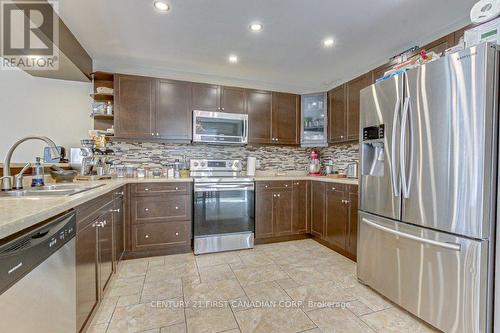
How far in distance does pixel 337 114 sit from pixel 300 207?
1.47m

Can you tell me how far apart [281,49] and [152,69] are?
1843 mm

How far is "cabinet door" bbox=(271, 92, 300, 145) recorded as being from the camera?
375cm

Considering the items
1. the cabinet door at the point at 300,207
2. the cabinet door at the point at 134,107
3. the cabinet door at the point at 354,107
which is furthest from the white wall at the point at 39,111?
the cabinet door at the point at 354,107

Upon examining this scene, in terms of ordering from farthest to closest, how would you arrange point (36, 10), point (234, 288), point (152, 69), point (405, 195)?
1. point (152, 69)
2. point (234, 288)
3. point (36, 10)
4. point (405, 195)

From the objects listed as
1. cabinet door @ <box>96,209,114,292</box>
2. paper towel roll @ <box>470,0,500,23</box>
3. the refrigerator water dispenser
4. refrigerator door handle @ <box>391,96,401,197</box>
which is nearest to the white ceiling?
paper towel roll @ <box>470,0,500,23</box>

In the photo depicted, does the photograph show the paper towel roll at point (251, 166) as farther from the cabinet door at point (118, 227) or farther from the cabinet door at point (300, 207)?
the cabinet door at point (118, 227)

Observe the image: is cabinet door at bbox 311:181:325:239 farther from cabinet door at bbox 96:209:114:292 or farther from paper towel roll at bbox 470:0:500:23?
cabinet door at bbox 96:209:114:292

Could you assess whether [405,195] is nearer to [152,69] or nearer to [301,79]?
[301,79]

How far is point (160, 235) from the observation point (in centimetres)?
288

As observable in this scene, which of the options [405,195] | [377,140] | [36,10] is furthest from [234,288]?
[36,10]

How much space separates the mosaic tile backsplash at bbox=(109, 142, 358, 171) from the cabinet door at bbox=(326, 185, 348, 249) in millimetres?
804

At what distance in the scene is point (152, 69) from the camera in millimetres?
3383

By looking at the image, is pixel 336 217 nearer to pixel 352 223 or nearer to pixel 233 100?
pixel 352 223

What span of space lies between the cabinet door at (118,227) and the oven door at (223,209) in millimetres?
804
